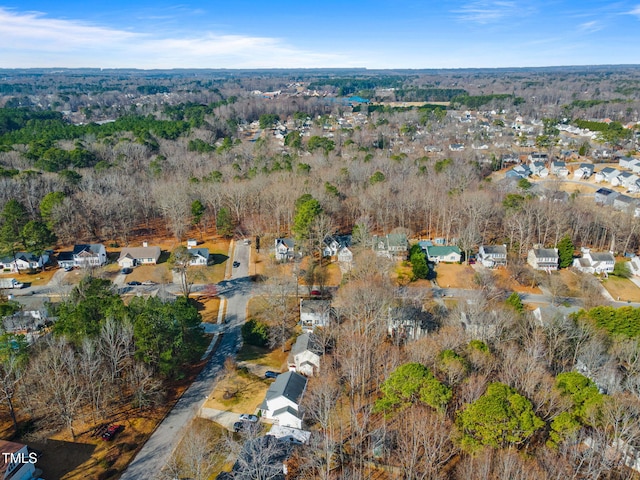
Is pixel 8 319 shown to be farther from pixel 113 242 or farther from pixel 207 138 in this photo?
pixel 207 138

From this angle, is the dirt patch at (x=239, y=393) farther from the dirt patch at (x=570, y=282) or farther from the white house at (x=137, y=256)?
the dirt patch at (x=570, y=282)

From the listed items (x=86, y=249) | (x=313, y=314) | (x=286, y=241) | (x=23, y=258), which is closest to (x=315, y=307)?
(x=313, y=314)

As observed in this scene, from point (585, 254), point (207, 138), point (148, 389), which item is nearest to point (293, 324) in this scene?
point (148, 389)

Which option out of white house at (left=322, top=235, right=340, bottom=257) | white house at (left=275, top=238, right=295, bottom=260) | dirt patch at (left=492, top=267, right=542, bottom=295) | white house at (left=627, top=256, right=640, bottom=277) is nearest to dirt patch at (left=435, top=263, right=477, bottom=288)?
dirt patch at (left=492, top=267, right=542, bottom=295)

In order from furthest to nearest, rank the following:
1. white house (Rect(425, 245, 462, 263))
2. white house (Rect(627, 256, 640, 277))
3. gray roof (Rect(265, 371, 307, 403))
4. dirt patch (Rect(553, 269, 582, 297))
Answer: white house (Rect(425, 245, 462, 263))
white house (Rect(627, 256, 640, 277))
dirt patch (Rect(553, 269, 582, 297))
gray roof (Rect(265, 371, 307, 403))

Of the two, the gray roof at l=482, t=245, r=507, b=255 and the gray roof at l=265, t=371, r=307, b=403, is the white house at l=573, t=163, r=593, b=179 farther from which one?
the gray roof at l=265, t=371, r=307, b=403

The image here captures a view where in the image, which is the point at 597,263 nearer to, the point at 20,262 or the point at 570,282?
the point at 570,282

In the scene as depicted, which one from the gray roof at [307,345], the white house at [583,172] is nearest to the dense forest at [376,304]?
the gray roof at [307,345]
